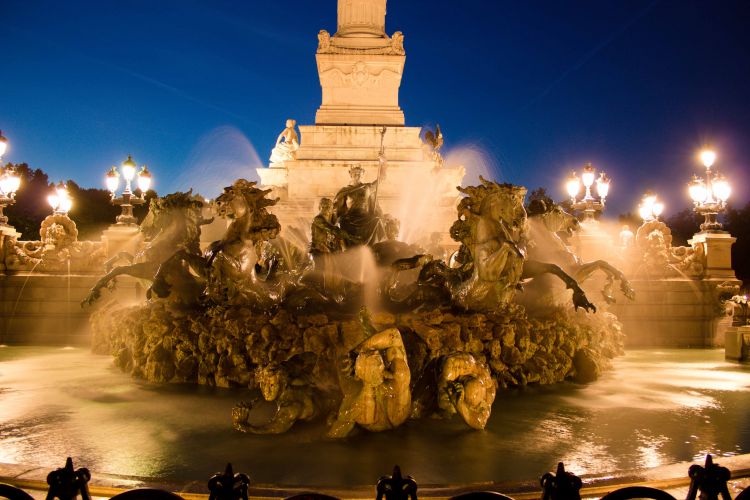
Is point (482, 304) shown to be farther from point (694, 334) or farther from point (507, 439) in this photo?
point (694, 334)

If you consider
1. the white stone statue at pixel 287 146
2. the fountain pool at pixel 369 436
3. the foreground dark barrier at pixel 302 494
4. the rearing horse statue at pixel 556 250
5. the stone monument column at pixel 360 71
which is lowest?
the fountain pool at pixel 369 436

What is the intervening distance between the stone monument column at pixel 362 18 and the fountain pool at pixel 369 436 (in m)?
14.7

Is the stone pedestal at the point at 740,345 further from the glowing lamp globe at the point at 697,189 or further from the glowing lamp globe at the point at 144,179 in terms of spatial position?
the glowing lamp globe at the point at 144,179

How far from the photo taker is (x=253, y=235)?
29.0 feet

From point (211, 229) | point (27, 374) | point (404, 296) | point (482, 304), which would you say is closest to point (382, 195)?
point (211, 229)

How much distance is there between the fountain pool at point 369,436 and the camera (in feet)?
14.2

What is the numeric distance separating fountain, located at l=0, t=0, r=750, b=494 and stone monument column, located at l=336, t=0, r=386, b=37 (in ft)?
30.8

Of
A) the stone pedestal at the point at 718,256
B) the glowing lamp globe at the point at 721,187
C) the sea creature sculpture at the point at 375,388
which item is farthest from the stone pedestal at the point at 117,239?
the glowing lamp globe at the point at 721,187

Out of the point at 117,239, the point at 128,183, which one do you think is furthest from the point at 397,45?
the point at 117,239

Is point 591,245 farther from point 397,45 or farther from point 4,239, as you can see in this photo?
point 4,239

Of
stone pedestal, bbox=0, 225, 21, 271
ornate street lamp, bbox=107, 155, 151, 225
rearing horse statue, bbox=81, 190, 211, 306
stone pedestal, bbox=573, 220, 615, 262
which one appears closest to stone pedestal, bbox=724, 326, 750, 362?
stone pedestal, bbox=573, 220, 615, 262

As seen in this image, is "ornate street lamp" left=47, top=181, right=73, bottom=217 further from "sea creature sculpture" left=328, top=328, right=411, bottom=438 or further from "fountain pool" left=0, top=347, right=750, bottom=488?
"sea creature sculpture" left=328, top=328, right=411, bottom=438

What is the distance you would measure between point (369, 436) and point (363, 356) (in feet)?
2.48

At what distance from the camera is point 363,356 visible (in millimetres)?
5145
